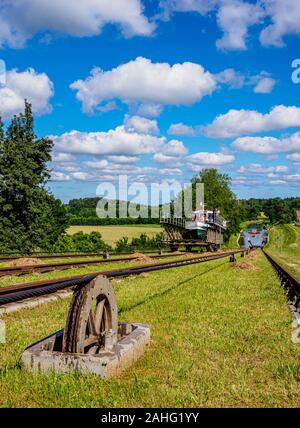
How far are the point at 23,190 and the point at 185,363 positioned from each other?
3416 centimetres

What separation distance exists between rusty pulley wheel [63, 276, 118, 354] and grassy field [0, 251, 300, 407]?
383mm

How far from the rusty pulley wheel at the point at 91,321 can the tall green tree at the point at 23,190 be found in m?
32.5

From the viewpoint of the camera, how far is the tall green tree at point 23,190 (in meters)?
36.2

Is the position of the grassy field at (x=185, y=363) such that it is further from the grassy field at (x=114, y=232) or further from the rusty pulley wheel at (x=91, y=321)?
the grassy field at (x=114, y=232)

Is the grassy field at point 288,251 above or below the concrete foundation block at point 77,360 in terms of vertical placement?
below

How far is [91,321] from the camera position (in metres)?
4.74

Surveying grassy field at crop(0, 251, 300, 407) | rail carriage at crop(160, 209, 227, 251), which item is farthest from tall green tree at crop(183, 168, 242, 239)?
grassy field at crop(0, 251, 300, 407)

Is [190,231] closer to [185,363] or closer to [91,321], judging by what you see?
[185,363]

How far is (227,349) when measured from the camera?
5.42 metres

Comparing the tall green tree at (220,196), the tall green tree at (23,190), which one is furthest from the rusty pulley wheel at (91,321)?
the tall green tree at (220,196)

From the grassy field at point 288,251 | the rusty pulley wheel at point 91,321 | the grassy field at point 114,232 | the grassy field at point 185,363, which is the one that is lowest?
the grassy field at point 288,251

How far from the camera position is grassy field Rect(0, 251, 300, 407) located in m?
3.75
